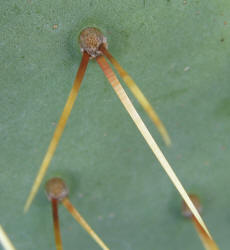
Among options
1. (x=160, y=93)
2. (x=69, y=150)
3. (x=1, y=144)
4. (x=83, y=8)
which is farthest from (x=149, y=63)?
(x=1, y=144)

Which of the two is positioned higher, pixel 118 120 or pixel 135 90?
pixel 118 120

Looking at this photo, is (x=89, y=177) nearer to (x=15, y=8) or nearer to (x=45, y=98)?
(x=45, y=98)

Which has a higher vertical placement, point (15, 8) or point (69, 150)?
point (15, 8)

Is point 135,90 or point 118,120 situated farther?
point 118,120

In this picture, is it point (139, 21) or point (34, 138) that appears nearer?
point (139, 21)

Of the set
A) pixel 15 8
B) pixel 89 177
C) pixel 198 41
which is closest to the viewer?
pixel 15 8

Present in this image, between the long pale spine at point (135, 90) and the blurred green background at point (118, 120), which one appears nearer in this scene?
the long pale spine at point (135, 90)

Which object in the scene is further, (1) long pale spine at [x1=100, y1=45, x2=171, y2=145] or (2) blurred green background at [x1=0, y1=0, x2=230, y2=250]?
(2) blurred green background at [x1=0, y1=0, x2=230, y2=250]

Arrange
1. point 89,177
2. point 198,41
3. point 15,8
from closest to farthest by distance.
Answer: point 15,8 < point 198,41 < point 89,177
